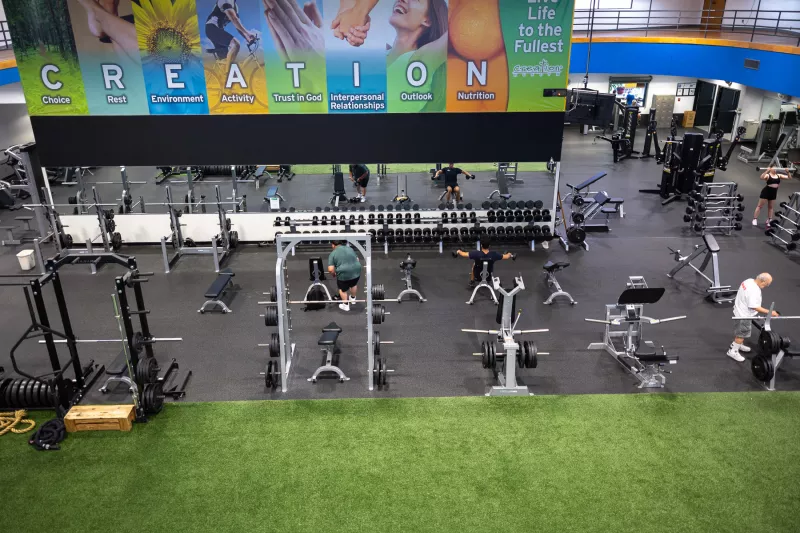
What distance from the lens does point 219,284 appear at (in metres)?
9.06

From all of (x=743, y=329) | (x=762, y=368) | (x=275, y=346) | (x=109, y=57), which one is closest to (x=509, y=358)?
(x=275, y=346)

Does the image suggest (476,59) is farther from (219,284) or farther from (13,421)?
(13,421)

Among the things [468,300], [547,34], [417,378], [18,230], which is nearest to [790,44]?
[547,34]

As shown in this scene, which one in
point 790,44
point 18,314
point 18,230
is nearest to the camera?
point 18,314

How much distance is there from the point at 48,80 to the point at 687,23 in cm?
1858

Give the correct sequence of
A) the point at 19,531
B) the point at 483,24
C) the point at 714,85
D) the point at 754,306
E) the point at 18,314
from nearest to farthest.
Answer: the point at 19,531 → the point at 754,306 → the point at 18,314 → the point at 483,24 → the point at 714,85

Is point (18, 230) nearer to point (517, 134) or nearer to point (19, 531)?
point (19, 531)

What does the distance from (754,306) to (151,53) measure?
936 centimetres

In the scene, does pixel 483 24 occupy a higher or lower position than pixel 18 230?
higher

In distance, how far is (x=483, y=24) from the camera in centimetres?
980

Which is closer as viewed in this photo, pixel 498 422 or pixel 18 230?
pixel 498 422

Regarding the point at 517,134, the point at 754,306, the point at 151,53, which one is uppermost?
the point at 151,53

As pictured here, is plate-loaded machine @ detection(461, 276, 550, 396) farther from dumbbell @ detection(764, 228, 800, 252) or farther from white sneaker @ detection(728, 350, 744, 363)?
dumbbell @ detection(764, 228, 800, 252)

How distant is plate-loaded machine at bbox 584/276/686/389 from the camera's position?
714cm
